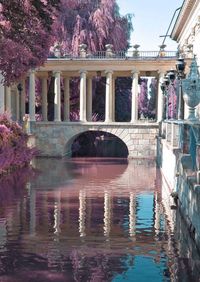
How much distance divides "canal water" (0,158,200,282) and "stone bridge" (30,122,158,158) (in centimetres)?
1572

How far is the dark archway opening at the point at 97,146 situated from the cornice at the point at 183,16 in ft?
31.3

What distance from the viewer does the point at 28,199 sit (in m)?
15.0

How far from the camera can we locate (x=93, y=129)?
34250 mm

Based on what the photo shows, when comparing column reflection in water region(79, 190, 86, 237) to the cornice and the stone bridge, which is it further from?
the stone bridge

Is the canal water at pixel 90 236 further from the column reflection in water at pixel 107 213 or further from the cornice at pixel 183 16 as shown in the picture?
the cornice at pixel 183 16

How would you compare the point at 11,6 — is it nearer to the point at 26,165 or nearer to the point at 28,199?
the point at 28,199

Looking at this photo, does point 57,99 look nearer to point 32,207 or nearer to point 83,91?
point 83,91

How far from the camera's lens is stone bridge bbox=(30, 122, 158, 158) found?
34031 mm

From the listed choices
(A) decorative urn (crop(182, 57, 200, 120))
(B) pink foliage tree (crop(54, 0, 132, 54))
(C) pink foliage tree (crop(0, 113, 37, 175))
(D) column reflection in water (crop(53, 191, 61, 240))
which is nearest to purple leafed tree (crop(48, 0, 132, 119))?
(B) pink foliage tree (crop(54, 0, 132, 54))

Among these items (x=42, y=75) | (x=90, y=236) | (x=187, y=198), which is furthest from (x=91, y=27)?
(x=90, y=236)

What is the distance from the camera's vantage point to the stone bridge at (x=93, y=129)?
34031 millimetres

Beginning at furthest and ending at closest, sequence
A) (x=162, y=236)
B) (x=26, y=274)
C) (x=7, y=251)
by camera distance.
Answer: (x=162, y=236), (x=7, y=251), (x=26, y=274)

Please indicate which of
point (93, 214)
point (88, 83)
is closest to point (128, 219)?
point (93, 214)

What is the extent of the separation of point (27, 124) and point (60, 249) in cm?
2405
